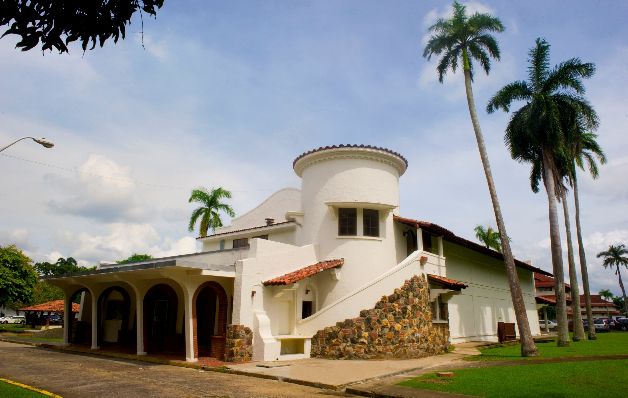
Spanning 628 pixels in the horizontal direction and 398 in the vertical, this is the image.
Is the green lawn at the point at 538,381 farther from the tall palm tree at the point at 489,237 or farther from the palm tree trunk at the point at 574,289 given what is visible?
the tall palm tree at the point at 489,237

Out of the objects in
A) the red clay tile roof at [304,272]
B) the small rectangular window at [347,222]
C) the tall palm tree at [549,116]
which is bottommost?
the red clay tile roof at [304,272]

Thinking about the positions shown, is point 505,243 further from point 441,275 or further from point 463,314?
point 463,314

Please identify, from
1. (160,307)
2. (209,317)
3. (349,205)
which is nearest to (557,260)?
(349,205)

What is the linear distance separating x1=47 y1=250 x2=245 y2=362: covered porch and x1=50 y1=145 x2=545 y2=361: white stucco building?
52 millimetres

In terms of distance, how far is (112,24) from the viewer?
530cm

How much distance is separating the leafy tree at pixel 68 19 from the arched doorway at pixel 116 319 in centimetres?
1974

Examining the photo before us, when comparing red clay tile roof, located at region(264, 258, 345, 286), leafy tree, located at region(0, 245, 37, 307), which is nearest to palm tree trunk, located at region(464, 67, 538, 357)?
red clay tile roof, located at region(264, 258, 345, 286)

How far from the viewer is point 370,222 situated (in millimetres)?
21219

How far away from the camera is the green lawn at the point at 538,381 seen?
33.1 feet

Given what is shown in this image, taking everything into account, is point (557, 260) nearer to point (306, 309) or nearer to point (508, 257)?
point (508, 257)

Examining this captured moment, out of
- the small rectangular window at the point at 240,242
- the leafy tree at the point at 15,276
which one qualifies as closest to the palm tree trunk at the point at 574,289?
the small rectangular window at the point at 240,242

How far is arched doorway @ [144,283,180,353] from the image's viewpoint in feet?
68.8

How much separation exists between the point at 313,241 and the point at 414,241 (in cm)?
560

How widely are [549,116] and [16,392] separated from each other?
25.0 meters
